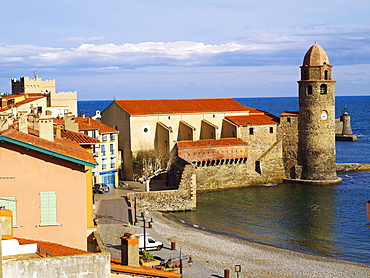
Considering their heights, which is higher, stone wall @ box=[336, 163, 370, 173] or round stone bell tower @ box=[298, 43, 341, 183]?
round stone bell tower @ box=[298, 43, 341, 183]

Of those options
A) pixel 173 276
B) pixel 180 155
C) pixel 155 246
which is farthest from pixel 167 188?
pixel 173 276

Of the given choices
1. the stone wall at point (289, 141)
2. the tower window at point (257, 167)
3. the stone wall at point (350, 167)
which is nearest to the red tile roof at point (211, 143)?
the tower window at point (257, 167)

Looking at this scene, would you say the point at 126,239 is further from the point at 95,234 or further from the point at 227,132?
the point at 227,132

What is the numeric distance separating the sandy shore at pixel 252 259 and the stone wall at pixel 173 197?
713 centimetres

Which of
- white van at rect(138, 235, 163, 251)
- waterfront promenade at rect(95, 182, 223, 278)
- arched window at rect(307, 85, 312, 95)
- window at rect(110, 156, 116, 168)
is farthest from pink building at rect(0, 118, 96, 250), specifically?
arched window at rect(307, 85, 312, 95)

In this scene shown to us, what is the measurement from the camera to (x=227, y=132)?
230 ft

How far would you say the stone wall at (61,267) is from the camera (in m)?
12.5

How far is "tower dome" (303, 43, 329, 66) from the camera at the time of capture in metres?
67.8

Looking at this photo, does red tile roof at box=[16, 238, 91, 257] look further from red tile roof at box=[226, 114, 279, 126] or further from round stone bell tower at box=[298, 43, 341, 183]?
round stone bell tower at box=[298, 43, 341, 183]

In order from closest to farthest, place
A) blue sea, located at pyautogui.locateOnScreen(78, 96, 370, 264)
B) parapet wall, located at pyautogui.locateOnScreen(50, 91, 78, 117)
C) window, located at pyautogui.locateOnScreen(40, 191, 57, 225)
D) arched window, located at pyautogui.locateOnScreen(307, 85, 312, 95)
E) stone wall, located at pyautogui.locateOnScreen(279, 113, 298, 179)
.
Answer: window, located at pyautogui.locateOnScreen(40, 191, 57, 225) < blue sea, located at pyautogui.locateOnScreen(78, 96, 370, 264) < arched window, located at pyautogui.locateOnScreen(307, 85, 312, 95) < stone wall, located at pyautogui.locateOnScreen(279, 113, 298, 179) < parapet wall, located at pyautogui.locateOnScreen(50, 91, 78, 117)

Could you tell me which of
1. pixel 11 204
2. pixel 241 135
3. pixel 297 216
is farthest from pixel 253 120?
pixel 11 204

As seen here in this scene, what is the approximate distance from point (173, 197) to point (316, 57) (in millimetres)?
26089

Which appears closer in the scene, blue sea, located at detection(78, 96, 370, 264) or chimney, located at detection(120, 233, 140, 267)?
chimney, located at detection(120, 233, 140, 267)

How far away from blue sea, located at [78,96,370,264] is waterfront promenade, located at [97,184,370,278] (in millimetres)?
2392
